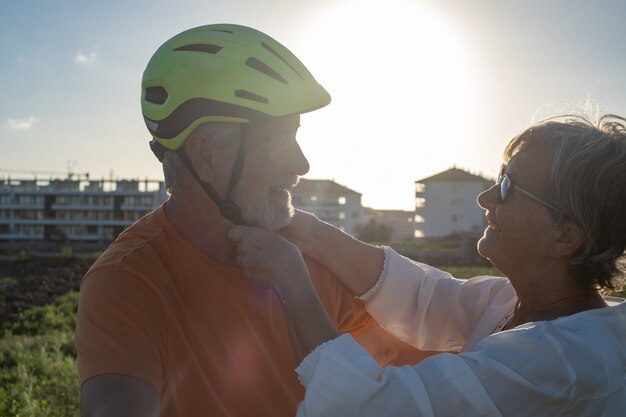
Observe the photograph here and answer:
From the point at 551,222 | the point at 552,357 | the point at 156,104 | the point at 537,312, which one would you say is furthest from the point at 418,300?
the point at 156,104

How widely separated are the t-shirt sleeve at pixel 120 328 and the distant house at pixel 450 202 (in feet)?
322

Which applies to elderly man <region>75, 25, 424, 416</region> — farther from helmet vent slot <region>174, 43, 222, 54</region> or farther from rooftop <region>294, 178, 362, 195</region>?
rooftop <region>294, 178, 362, 195</region>

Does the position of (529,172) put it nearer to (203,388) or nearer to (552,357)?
(552,357)

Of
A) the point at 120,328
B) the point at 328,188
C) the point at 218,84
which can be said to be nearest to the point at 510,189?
the point at 218,84

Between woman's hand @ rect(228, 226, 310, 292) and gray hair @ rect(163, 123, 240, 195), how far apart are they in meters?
0.39

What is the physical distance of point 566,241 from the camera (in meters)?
Answer: 2.81

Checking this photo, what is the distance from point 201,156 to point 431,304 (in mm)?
1428

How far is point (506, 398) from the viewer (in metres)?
Answer: 2.21

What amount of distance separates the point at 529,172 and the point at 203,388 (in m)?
1.61

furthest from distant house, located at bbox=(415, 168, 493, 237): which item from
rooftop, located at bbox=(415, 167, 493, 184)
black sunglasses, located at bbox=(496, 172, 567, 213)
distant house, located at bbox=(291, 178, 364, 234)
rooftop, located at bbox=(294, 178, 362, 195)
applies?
black sunglasses, located at bbox=(496, 172, 567, 213)

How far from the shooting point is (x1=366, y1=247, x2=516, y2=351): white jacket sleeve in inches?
132

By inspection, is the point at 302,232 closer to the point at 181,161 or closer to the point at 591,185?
the point at 181,161

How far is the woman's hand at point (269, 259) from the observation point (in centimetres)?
260

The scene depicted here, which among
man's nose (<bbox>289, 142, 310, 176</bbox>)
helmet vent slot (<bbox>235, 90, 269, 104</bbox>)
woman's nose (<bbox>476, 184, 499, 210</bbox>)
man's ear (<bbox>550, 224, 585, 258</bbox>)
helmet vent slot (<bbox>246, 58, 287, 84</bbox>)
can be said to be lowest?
man's ear (<bbox>550, 224, 585, 258</bbox>)
